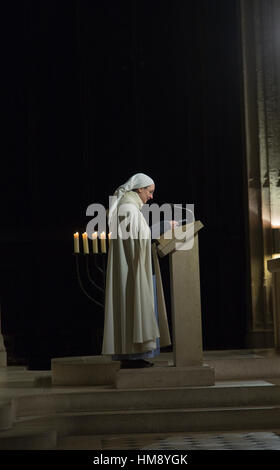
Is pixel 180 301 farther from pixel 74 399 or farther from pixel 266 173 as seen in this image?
pixel 266 173

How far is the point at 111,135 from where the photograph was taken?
10242 millimetres

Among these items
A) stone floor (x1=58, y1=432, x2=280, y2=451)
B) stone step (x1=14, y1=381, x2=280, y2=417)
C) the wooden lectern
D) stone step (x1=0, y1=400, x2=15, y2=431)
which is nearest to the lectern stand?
the wooden lectern

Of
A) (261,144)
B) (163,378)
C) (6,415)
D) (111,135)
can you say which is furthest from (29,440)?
(261,144)

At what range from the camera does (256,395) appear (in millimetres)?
6238

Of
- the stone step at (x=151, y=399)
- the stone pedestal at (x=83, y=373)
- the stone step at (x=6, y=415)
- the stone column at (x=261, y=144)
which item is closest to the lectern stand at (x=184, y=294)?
the stone step at (x=151, y=399)

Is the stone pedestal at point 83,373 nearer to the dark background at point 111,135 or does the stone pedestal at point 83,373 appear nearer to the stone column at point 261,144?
the dark background at point 111,135

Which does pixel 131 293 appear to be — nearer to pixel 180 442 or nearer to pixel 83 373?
pixel 83 373

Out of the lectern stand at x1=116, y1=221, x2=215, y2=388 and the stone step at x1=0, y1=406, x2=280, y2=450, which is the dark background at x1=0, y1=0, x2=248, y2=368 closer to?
the lectern stand at x1=116, y1=221, x2=215, y2=388

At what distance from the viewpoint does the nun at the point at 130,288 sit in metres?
6.47

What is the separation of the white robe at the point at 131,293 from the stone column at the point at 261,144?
11.6 feet

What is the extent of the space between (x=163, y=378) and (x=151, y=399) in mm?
269

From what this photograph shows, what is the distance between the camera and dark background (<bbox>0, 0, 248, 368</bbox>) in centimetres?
993

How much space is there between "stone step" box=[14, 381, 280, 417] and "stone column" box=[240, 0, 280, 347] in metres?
3.63

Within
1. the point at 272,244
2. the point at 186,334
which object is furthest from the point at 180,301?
the point at 272,244
